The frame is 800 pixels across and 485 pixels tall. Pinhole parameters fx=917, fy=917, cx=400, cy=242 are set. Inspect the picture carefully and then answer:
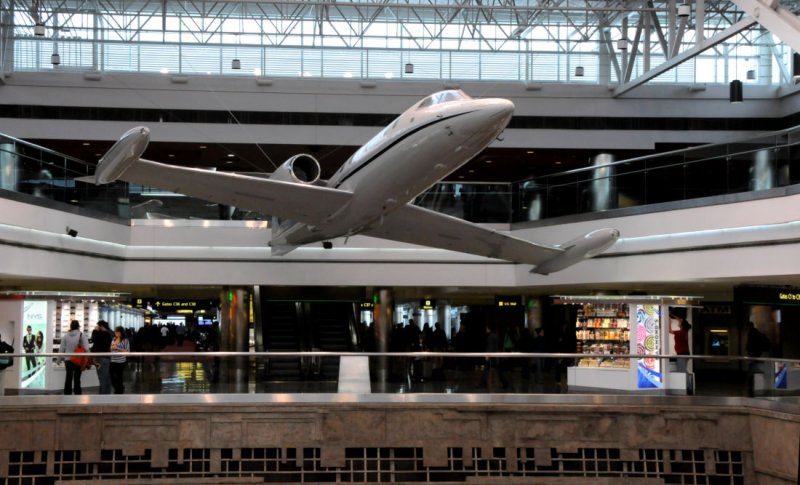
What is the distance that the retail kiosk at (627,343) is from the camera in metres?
15.7

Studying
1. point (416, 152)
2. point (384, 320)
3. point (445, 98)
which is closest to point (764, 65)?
point (384, 320)

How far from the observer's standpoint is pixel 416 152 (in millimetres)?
17516

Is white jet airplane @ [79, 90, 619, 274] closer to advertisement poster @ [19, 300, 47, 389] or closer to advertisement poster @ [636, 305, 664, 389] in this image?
advertisement poster @ [636, 305, 664, 389]

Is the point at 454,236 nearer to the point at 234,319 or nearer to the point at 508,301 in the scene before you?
the point at 234,319

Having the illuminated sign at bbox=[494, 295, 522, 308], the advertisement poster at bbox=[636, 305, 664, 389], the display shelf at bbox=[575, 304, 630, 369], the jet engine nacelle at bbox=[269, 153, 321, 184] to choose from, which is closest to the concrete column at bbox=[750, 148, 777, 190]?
the advertisement poster at bbox=[636, 305, 664, 389]

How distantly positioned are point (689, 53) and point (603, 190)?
5.98 metres

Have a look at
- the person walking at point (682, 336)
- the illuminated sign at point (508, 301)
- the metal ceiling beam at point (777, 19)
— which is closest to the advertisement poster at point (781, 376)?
the person walking at point (682, 336)

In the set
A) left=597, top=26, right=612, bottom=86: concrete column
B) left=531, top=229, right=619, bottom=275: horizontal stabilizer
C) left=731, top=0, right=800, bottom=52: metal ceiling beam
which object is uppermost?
left=597, top=26, right=612, bottom=86: concrete column

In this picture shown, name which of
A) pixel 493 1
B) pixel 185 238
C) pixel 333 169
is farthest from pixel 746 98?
pixel 185 238

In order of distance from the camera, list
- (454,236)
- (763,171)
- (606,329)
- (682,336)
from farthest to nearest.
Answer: (606,329) < (454,236) < (682,336) < (763,171)

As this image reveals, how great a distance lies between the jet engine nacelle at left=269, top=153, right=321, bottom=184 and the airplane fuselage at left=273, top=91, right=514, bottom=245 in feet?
1.58

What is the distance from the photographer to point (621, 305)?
2297 cm

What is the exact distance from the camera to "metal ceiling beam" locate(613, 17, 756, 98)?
24.2 meters

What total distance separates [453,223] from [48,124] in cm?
1987
